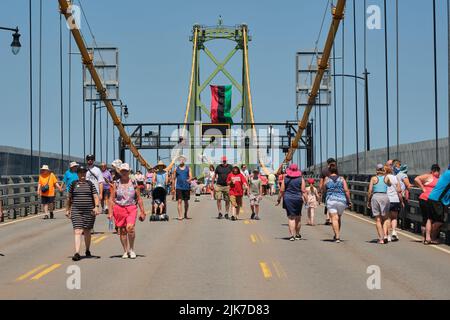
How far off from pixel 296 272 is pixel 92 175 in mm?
7785

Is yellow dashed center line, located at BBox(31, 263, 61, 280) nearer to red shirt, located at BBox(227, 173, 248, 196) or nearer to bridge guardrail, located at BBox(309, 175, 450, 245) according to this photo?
bridge guardrail, located at BBox(309, 175, 450, 245)

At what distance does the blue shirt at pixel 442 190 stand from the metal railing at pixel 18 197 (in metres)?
13.4

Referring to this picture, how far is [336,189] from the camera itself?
58.5 feet

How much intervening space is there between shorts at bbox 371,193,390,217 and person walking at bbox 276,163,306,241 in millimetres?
1593

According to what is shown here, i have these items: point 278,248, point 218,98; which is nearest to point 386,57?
point 278,248

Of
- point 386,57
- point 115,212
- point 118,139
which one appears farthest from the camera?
point 118,139

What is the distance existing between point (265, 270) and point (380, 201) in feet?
18.3

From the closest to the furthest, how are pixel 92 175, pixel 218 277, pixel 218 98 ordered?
pixel 218 277, pixel 92 175, pixel 218 98

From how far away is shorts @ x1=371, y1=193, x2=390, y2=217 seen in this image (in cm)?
1753

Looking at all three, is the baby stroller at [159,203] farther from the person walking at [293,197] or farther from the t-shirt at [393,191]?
the t-shirt at [393,191]
